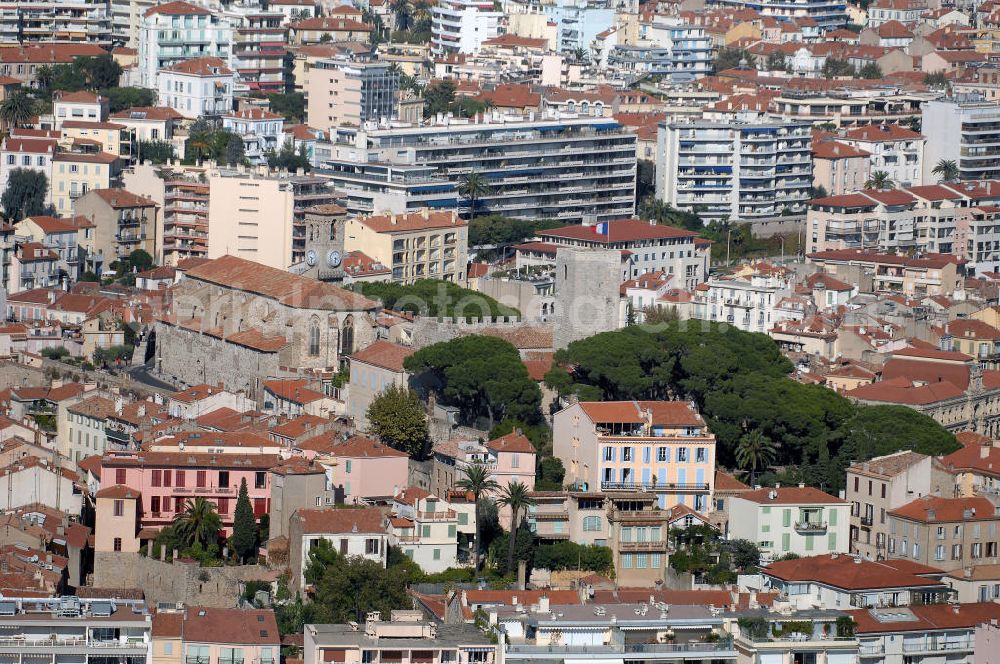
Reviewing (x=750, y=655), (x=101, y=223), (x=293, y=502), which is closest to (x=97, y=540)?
(x=293, y=502)

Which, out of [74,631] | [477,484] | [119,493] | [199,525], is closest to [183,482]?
[119,493]

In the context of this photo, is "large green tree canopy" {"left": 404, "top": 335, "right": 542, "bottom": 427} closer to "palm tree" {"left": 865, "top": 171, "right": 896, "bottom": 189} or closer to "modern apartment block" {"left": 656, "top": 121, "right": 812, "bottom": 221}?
"modern apartment block" {"left": 656, "top": 121, "right": 812, "bottom": 221}

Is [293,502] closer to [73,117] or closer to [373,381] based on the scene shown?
[373,381]

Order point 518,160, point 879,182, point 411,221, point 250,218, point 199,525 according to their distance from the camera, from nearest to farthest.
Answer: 1. point 199,525
2. point 411,221
3. point 250,218
4. point 518,160
5. point 879,182

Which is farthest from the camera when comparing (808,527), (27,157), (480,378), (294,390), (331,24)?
(331,24)

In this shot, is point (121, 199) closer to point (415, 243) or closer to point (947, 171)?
point (415, 243)

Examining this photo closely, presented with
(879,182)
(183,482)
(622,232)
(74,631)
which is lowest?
(74,631)
